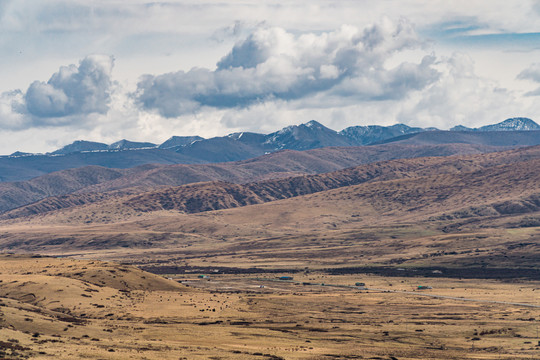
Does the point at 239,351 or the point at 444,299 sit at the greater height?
the point at 239,351

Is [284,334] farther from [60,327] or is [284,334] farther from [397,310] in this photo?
[397,310]

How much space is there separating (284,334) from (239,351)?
78.4 feet

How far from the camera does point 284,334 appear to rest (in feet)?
366

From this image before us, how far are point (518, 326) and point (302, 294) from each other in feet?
240

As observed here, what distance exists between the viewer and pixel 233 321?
4941 inches

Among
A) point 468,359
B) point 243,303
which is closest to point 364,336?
point 468,359

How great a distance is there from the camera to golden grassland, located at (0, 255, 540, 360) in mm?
88562

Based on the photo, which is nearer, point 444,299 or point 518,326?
point 518,326

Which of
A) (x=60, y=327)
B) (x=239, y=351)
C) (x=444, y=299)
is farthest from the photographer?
(x=444, y=299)

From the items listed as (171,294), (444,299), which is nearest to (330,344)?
(171,294)

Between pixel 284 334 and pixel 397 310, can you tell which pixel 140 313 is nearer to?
pixel 284 334

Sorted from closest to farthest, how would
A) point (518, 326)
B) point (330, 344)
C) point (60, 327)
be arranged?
point (60, 327) → point (330, 344) → point (518, 326)

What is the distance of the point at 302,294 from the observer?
18925 centimetres

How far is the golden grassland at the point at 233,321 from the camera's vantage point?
8856 centimetres
